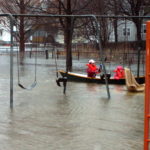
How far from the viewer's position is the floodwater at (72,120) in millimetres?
6367

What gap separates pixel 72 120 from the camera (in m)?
8.09

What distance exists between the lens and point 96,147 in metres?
6.14

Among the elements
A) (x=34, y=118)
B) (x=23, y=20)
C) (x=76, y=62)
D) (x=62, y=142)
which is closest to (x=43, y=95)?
(x=34, y=118)

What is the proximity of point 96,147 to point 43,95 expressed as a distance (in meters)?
5.68

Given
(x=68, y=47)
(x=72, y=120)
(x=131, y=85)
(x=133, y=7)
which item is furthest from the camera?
(x=133, y=7)

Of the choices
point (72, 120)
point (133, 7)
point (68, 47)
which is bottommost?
point (72, 120)

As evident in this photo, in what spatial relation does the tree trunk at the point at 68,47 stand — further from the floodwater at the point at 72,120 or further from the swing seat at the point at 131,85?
the swing seat at the point at 131,85

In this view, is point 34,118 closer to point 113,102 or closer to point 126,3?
point 113,102

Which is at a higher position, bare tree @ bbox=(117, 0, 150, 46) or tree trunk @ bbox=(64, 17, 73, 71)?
bare tree @ bbox=(117, 0, 150, 46)

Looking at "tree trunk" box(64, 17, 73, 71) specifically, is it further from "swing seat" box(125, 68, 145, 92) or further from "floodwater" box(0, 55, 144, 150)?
"swing seat" box(125, 68, 145, 92)

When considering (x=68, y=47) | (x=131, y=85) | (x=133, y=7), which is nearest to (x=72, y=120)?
(x=131, y=85)

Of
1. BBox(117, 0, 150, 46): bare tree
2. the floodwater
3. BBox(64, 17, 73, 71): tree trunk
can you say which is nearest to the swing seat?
the floodwater

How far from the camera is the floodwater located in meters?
6.37

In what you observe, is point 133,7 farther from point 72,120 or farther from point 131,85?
point 72,120
